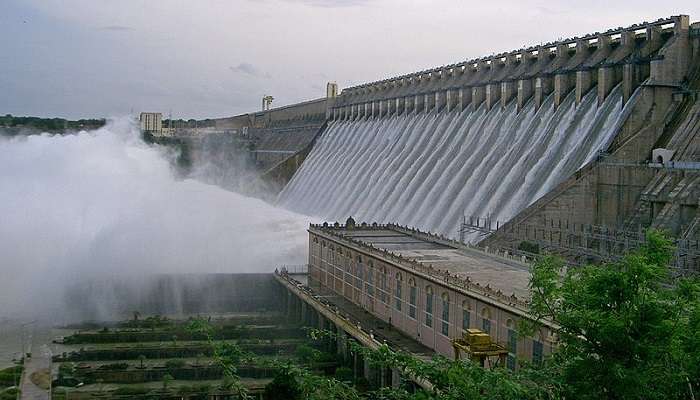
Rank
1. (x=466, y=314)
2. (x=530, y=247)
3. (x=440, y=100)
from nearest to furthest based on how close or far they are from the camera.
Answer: (x=466, y=314), (x=530, y=247), (x=440, y=100)

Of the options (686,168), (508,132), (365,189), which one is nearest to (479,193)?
(508,132)

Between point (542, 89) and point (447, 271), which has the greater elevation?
point (542, 89)

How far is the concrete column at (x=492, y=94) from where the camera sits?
145ft

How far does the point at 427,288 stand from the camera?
23188mm

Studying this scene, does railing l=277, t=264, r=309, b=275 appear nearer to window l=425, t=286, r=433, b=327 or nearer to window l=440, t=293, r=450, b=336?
window l=425, t=286, r=433, b=327

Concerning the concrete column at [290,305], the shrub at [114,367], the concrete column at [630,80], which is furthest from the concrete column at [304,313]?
the concrete column at [630,80]

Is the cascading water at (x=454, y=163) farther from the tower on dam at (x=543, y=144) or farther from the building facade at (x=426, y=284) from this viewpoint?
the building facade at (x=426, y=284)

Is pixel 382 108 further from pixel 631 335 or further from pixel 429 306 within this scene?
pixel 631 335

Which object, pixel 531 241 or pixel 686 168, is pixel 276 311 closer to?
pixel 531 241

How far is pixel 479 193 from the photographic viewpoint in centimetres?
3697

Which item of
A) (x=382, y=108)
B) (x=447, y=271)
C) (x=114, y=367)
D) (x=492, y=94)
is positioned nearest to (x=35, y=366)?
(x=114, y=367)

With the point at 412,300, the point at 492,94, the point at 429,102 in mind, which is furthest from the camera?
the point at 429,102

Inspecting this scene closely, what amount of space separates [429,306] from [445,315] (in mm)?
1026

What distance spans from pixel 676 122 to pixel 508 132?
1017cm
